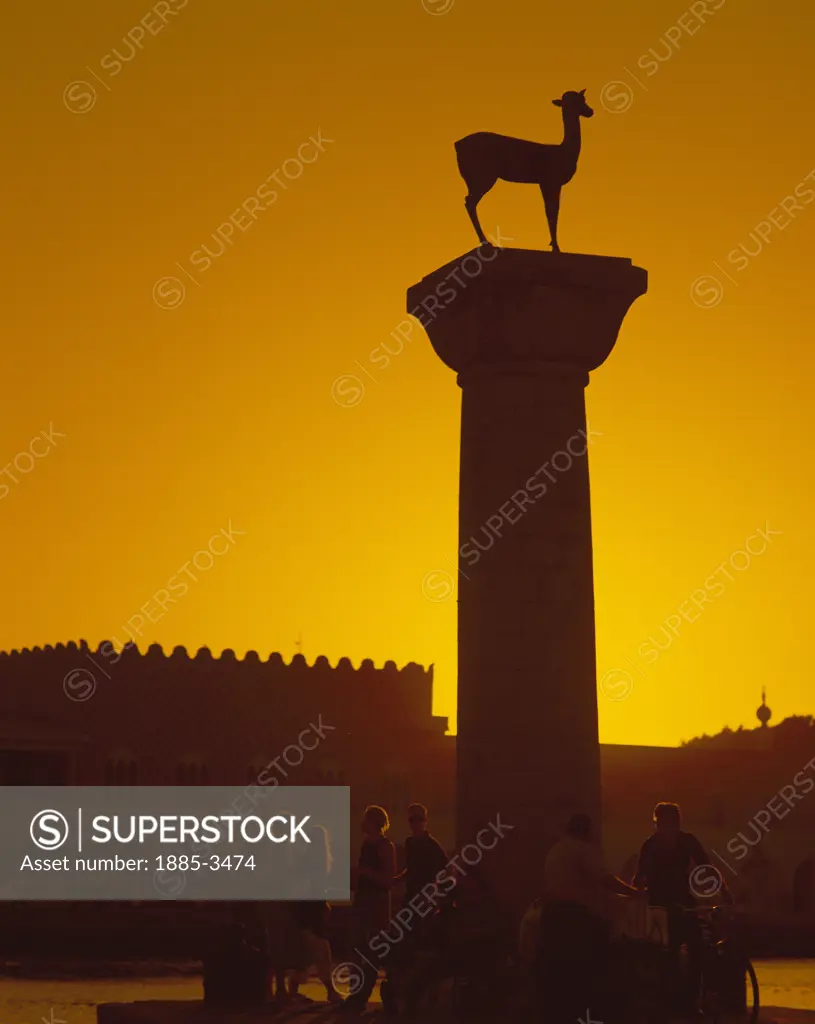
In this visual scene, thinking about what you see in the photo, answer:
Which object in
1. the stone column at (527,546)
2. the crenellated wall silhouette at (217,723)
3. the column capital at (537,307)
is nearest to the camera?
the stone column at (527,546)

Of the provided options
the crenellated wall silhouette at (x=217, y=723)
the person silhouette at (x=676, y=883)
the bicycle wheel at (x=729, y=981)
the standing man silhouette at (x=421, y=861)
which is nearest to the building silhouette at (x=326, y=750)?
the crenellated wall silhouette at (x=217, y=723)

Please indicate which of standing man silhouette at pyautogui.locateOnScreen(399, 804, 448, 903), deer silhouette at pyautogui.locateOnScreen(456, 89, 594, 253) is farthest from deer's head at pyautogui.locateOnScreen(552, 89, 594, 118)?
standing man silhouette at pyautogui.locateOnScreen(399, 804, 448, 903)

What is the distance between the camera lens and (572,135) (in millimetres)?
16750

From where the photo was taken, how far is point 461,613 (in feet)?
52.5

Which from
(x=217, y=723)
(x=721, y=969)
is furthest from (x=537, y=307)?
(x=217, y=723)

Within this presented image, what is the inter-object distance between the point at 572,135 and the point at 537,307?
186 cm

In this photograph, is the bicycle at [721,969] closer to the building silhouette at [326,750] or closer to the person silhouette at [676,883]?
the person silhouette at [676,883]

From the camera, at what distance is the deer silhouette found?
643 inches

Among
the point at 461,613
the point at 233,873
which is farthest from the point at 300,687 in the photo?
the point at 461,613

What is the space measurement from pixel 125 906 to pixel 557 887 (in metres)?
19.0

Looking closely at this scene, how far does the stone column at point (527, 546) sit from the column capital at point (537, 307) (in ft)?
0.04

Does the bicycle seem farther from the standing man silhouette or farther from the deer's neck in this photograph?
the deer's neck

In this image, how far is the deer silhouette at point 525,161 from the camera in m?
16.3

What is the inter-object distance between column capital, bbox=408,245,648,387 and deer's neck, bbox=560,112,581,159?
1244mm
